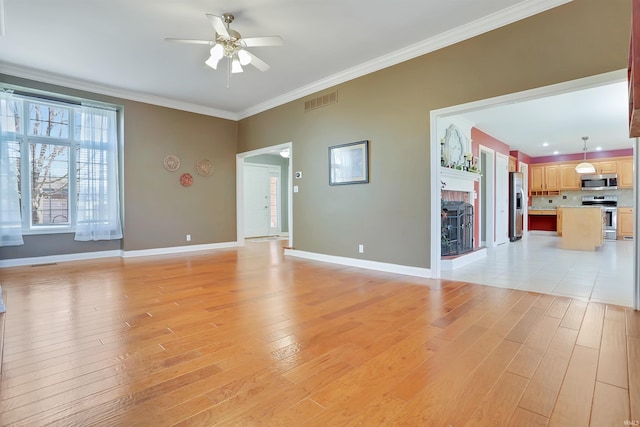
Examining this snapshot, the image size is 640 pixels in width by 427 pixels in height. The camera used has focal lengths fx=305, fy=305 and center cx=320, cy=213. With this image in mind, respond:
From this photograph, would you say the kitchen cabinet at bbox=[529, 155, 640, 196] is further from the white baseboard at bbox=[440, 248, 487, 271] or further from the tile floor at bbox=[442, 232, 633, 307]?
the white baseboard at bbox=[440, 248, 487, 271]

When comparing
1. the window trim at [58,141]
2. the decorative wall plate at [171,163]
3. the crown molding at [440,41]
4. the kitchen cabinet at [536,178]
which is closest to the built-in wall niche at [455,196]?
the crown molding at [440,41]

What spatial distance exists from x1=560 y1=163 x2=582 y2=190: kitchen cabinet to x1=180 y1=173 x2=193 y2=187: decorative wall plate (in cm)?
1077

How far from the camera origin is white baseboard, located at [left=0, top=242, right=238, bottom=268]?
478 cm

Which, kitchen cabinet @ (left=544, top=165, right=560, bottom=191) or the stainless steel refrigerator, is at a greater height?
kitchen cabinet @ (left=544, top=165, right=560, bottom=191)

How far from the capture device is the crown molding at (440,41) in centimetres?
303

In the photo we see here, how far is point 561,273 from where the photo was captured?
412 cm

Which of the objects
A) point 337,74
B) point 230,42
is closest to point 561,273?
point 337,74

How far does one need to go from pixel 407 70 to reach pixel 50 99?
18.6 feet

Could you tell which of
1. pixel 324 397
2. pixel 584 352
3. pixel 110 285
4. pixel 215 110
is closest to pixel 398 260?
pixel 584 352

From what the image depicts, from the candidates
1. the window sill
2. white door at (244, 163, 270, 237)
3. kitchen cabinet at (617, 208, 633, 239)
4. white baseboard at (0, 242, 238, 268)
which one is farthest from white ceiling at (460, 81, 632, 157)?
the window sill

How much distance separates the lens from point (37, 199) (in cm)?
496

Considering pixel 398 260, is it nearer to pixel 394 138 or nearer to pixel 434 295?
pixel 434 295

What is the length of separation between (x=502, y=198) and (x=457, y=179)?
10.1 feet

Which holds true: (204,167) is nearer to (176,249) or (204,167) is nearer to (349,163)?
(176,249)
